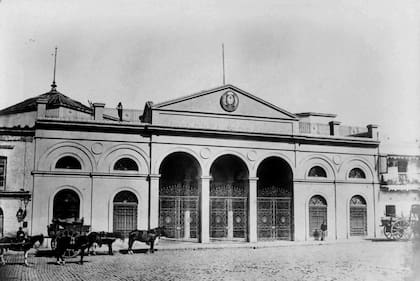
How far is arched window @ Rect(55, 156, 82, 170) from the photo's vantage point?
24.0 meters

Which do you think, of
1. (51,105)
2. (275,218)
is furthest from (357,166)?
(51,105)

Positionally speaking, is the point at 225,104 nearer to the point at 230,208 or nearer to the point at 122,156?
the point at 230,208

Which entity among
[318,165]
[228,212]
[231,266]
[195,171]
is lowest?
[231,266]

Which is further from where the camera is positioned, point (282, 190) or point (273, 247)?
point (282, 190)

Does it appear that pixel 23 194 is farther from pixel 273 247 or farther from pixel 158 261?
pixel 273 247

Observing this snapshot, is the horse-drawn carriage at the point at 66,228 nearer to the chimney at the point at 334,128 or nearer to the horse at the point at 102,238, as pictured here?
the horse at the point at 102,238

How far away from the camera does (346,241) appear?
2722 cm

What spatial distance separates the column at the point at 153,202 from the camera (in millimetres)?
24672

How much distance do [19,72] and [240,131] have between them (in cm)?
1420

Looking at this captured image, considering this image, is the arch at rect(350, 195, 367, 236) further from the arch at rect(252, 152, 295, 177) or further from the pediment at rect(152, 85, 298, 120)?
the pediment at rect(152, 85, 298, 120)

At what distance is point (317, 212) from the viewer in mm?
28469

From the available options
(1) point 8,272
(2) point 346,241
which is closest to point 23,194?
(1) point 8,272

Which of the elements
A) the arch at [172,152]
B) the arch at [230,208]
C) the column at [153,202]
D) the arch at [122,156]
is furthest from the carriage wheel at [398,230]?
the arch at [122,156]

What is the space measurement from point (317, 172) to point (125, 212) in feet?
39.4
